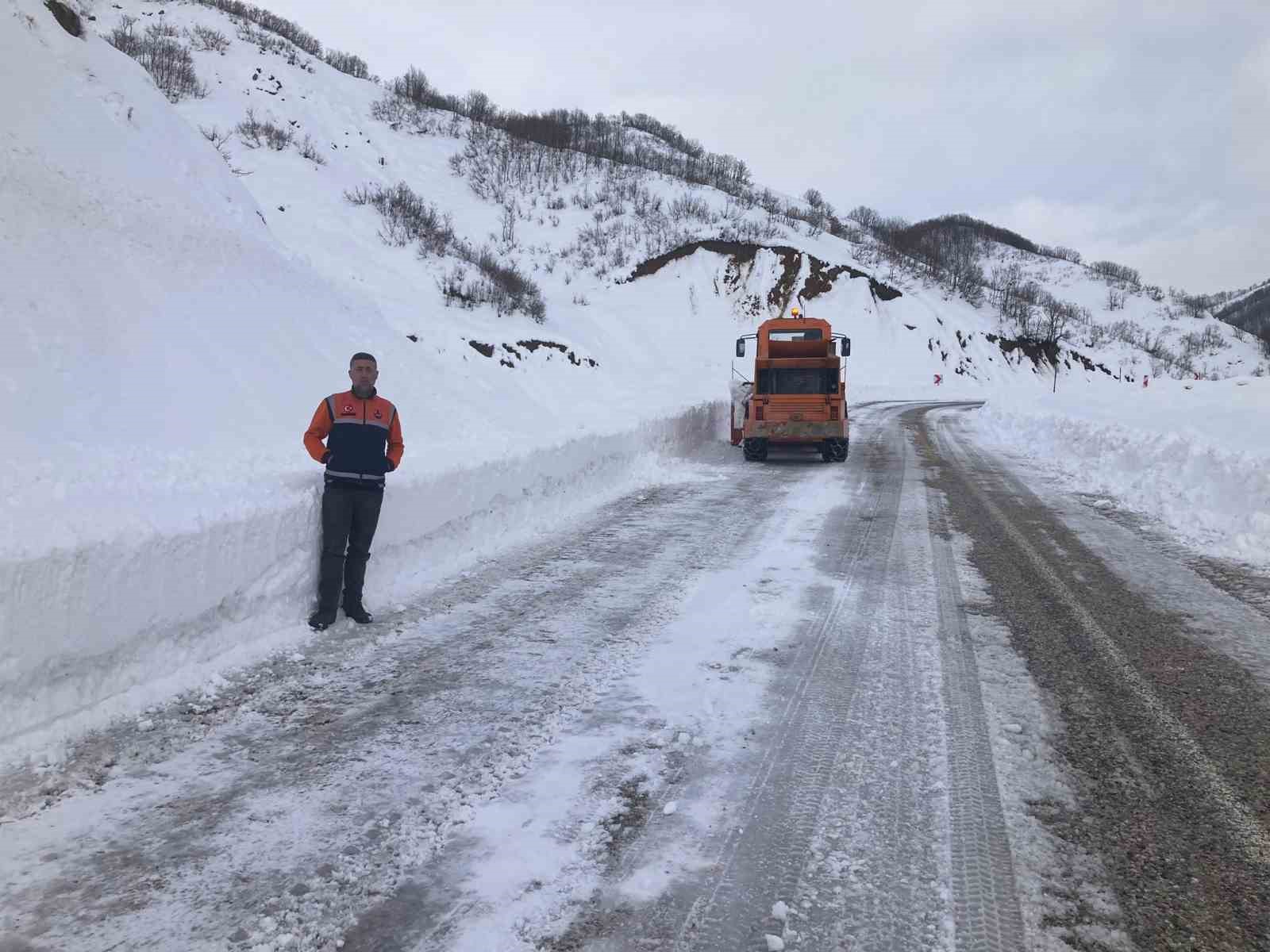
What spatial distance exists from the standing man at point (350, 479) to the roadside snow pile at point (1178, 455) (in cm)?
807

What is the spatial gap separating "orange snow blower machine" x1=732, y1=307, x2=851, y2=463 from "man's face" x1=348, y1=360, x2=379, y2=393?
32.7ft

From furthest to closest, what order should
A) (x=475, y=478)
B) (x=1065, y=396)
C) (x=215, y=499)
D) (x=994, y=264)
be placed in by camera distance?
1. (x=994, y=264)
2. (x=1065, y=396)
3. (x=475, y=478)
4. (x=215, y=499)

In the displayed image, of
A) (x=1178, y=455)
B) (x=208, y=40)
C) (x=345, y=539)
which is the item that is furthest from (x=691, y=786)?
(x=208, y=40)

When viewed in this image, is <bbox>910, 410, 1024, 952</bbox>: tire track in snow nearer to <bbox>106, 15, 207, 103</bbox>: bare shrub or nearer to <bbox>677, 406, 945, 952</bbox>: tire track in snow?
<bbox>677, 406, 945, 952</bbox>: tire track in snow

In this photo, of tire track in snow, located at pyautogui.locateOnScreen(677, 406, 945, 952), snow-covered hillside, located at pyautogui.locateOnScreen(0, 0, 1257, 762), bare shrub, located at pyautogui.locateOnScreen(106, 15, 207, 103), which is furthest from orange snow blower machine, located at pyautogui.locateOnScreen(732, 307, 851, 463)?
bare shrub, located at pyautogui.locateOnScreen(106, 15, 207, 103)

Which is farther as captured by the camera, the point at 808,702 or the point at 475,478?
the point at 475,478

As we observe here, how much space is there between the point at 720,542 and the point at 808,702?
373 centimetres

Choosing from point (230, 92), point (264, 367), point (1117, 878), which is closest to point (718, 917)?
point (1117, 878)

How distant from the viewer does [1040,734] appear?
3.70 m

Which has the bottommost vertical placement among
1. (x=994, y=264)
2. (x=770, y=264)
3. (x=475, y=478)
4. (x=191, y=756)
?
(x=191, y=756)

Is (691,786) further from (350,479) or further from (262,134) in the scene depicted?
(262,134)

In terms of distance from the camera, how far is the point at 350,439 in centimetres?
524

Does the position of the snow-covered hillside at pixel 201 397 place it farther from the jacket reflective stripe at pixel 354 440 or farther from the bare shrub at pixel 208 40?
the bare shrub at pixel 208 40

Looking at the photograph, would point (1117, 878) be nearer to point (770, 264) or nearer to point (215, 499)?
point (215, 499)
